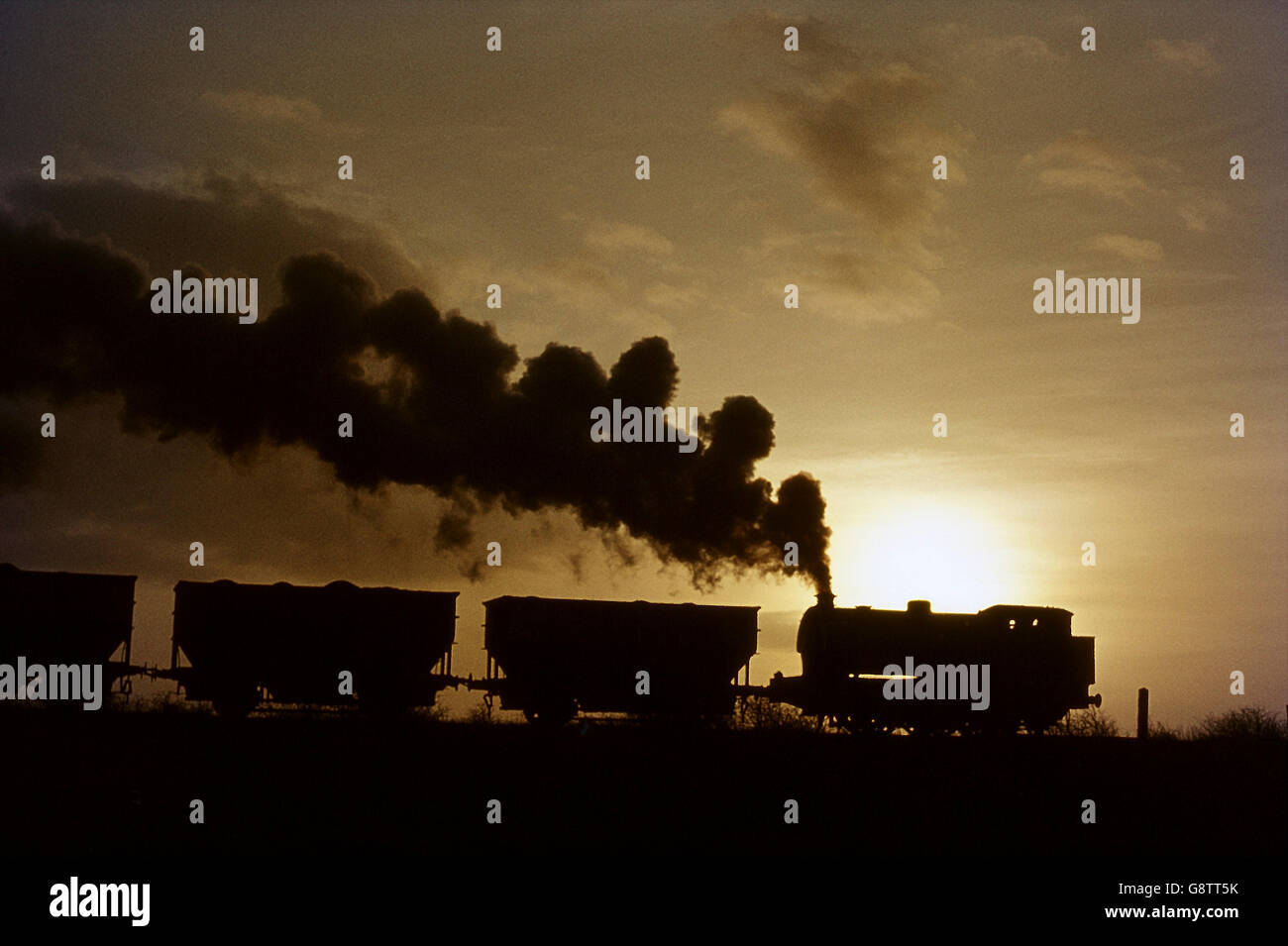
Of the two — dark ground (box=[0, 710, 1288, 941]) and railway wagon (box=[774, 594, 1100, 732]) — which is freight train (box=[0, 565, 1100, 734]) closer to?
railway wagon (box=[774, 594, 1100, 732])

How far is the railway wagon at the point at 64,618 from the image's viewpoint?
25.5 m

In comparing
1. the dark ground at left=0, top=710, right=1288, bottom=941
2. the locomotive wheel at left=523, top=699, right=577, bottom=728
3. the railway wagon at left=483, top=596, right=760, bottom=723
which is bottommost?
the dark ground at left=0, top=710, right=1288, bottom=941

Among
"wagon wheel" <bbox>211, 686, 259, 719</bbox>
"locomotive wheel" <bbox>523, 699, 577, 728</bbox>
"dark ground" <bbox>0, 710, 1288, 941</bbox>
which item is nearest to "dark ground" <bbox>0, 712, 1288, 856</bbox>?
"dark ground" <bbox>0, 710, 1288, 941</bbox>

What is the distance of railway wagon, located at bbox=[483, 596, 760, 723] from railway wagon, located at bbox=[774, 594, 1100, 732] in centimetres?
207

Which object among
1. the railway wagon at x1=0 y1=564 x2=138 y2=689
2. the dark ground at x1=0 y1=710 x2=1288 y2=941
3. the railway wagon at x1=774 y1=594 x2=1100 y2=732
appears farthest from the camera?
the railway wagon at x1=774 y1=594 x2=1100 y2=732

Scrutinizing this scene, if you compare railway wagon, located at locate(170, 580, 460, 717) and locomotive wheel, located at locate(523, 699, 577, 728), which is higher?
railway wagon, located at locate(170, 580, 460, 717)

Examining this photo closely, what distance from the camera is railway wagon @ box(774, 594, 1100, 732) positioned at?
28781 millimetres

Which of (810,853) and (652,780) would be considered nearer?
(810,853)

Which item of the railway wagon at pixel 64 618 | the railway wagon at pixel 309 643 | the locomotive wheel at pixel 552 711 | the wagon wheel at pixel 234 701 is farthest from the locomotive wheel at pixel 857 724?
the railway wagon at pixel 64 618

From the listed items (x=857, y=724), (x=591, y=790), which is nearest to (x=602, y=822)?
(x=591, y=790)
